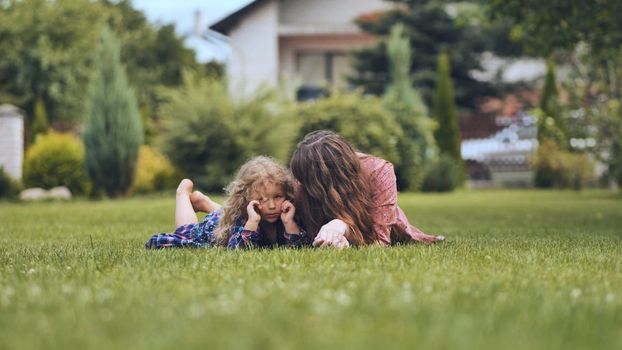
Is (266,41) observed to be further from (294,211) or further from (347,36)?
(294,211)

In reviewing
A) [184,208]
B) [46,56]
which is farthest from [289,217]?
[46,56]

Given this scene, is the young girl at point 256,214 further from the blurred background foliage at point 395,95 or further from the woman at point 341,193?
the blurred background foliage at point 395,95

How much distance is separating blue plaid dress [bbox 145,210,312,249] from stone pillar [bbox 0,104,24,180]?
17.4 meters

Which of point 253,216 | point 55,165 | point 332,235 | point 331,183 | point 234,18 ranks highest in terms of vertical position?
point 234,18

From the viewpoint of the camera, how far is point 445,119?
26672 millimetres

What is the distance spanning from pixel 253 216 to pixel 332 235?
25.1 inches

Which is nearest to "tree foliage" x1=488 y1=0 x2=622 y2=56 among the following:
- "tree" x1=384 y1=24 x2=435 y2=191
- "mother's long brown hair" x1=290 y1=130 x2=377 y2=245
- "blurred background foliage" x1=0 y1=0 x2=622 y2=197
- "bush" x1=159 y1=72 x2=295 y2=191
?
"blurred background foliage" x1=0 y1=0 x2=622 y2=197

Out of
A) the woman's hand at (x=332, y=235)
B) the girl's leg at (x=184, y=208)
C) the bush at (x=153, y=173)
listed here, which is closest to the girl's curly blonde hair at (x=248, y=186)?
the woman's hand at (x=332, y=235)

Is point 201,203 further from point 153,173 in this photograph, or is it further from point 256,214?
point 153,173

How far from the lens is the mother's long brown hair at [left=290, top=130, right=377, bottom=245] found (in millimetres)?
5828

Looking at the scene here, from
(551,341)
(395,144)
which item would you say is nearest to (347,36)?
(395,144)

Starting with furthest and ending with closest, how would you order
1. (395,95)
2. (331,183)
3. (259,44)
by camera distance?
1. (259,44)
2. (395,95)
3. (331,183)

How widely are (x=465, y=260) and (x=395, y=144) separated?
1823cm

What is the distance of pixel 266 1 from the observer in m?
32.1
